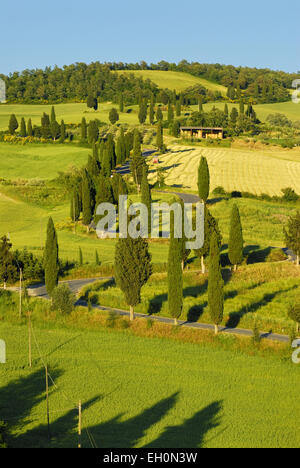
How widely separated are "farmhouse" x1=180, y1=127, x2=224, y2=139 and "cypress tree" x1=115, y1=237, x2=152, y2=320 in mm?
116757

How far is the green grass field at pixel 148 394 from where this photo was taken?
28125mm

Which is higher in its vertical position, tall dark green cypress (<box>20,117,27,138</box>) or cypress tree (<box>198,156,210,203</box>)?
tall dark green cypress (<box>20,117,27,138</box>)

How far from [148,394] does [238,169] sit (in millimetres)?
95361

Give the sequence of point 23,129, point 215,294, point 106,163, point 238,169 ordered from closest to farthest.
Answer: point 215,294, point 106,163, point 238,169, point 23,129

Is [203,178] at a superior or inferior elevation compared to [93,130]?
inferior

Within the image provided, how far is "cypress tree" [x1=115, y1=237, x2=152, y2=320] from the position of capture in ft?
156

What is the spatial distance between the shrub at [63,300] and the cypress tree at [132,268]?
14.4ft

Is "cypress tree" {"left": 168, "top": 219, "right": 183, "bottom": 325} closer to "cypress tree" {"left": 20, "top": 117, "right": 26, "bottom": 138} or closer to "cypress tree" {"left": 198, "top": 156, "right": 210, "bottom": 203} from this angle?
"cypress tree" {"left": 198, "top": 156, "right": 210, "bottom": 203}

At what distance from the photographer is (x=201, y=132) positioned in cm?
16462

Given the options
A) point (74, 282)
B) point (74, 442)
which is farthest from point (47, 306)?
point (74, 442)

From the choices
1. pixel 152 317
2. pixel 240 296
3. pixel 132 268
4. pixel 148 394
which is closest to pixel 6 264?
pixel 132 268

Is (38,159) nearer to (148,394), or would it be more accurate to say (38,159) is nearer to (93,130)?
(93,130)

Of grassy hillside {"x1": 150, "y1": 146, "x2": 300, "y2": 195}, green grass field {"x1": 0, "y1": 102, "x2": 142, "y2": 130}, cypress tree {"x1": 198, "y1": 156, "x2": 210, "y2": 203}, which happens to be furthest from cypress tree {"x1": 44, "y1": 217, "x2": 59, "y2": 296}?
green grass field {"x1": 0, "y1": 102, "x2": 142, "y2": 130}

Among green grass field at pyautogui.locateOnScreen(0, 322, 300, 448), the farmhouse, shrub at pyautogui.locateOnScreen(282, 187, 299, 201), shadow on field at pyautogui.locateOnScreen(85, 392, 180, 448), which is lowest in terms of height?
green grass field at pyautogui.locateOnScreen(0, 322, 300, 448)
